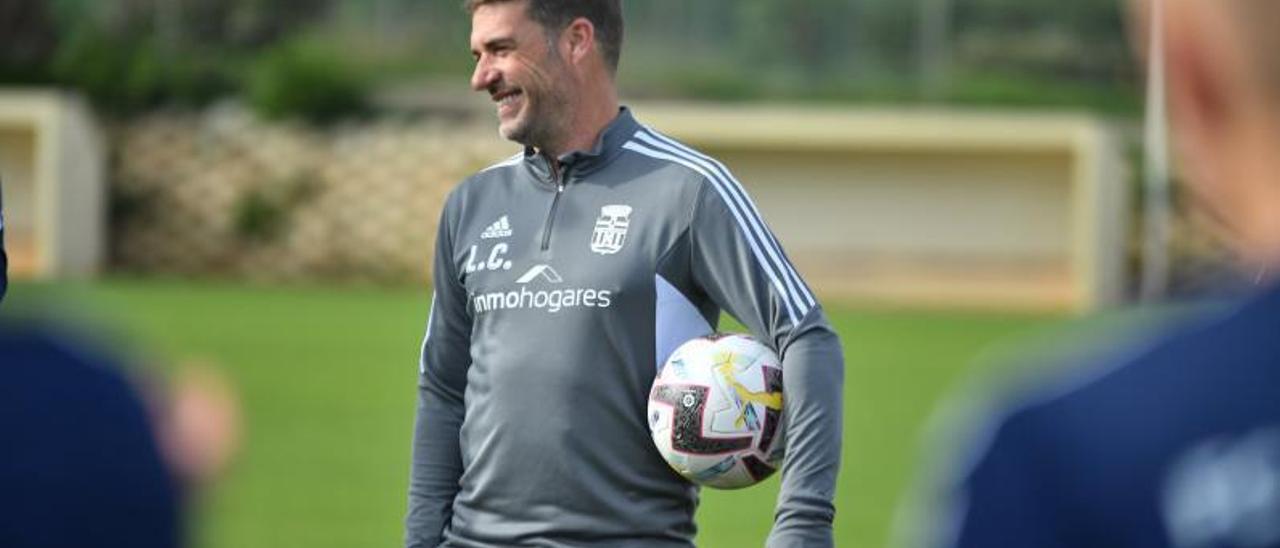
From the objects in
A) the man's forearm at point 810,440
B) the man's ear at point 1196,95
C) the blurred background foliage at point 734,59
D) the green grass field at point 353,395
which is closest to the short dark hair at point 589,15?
the man's forearm at point 810,440

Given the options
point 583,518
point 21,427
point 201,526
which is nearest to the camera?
point 21,427

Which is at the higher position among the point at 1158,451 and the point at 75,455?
the point at 1158,451

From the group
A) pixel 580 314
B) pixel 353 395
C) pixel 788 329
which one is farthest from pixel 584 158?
pixel 353 395

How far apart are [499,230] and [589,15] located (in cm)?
46

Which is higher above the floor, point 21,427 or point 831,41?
point 21,427

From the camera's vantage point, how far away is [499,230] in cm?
466

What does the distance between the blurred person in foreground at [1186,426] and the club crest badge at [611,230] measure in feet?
8.73

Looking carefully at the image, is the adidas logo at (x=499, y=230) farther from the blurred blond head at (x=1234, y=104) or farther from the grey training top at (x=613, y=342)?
the blurred blond head at (x=1234, y=104)

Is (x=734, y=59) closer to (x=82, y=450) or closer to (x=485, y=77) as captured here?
(x=485, y=77)

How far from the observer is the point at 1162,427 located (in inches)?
72.6

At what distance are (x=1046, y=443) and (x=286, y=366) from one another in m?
18.2

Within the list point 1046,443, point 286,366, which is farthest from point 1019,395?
point 286,366

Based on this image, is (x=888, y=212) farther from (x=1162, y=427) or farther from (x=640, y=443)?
(x=1162, y=427)

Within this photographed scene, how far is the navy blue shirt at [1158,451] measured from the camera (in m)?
1.83
